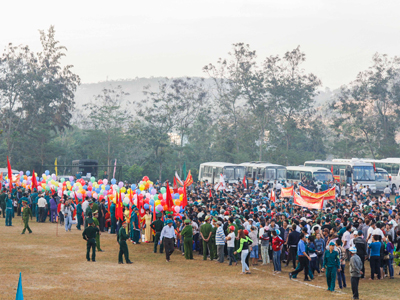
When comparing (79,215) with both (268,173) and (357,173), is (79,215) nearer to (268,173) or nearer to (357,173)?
(268,173)

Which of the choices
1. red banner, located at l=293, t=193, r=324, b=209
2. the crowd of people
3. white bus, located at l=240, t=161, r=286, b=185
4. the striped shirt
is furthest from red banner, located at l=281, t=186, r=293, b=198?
white bus, located at l=240, t=161, r=286, b=185

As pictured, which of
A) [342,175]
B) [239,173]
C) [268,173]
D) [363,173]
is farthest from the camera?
[239,173]

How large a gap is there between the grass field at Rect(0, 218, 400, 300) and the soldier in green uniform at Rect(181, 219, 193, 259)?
0.25m

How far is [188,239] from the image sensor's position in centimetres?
1645

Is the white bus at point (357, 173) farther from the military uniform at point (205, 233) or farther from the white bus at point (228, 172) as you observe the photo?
the military uniform at point (205, 233)

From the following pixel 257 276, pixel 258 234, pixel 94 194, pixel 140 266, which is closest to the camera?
pixel 257 276

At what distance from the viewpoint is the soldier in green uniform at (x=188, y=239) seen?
1630cm

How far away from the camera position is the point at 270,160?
6278 cm

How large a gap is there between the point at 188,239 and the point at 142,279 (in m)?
3.38

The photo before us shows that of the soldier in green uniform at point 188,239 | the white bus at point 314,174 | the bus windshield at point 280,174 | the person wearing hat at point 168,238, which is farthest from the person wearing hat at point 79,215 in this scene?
the bus windshield at point 280,174

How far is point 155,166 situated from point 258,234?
42473mm

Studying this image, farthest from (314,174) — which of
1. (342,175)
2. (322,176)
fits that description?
(342,175)

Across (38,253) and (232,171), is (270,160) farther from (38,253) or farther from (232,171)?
(38,253)

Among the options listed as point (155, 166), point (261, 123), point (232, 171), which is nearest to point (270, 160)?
point (261, 123)
